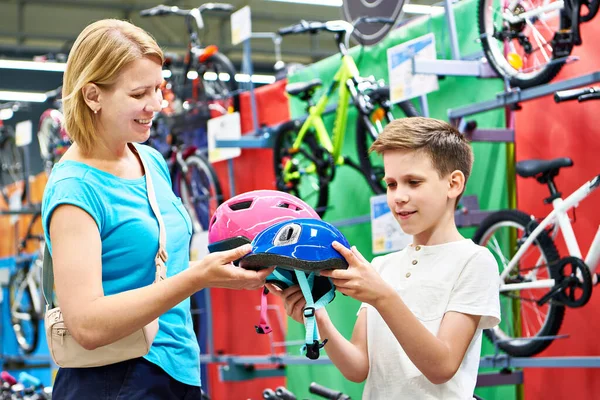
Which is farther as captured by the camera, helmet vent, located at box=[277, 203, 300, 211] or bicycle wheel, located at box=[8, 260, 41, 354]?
bicycle wheel, located at box=[8, 260, 41, 354]

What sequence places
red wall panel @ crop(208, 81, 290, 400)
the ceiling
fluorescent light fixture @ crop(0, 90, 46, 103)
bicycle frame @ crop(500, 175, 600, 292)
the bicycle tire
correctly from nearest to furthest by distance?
bicycle frame @ crop(500, 175, 600, 292), red wall panel @ crop(208, 81, 290, 400), the bicycle tire, the ceiling, fluorescent light fixture @ crop(0, 90, 46, 103)

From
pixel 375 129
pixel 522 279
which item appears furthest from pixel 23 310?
pixel 522 279

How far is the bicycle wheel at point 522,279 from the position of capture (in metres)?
3.85

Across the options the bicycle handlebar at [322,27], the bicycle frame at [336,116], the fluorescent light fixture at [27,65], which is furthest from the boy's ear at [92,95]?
the fluorescent light fixture at [27,65]

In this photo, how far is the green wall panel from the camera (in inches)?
174

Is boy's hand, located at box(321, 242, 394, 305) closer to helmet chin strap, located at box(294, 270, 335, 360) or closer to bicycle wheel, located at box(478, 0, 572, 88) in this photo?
helmet chin strap, located at box(294, 270, 335, 360)

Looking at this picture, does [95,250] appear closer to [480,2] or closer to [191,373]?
[191,373]

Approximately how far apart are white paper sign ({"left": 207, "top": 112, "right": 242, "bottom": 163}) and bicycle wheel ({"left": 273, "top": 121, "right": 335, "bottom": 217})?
0.98 feet

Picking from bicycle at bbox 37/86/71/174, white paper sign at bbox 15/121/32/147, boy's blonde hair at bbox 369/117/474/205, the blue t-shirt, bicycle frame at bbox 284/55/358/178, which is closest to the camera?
the blue t-shirt

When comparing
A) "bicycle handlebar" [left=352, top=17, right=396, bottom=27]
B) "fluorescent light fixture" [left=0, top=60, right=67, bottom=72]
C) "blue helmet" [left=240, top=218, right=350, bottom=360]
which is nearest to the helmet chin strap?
"blue helmet" [left=240, top=218, right=350, bottom=360]

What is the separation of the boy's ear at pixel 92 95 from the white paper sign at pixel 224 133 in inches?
144

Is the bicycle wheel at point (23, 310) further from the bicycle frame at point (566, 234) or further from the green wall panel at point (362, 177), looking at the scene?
the bicycle frame at point (566, 234)

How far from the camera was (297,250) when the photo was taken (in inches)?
65.8

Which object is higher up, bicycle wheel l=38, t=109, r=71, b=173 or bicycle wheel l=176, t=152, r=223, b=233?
bicycle wheel l=38, t=109, r=71, b=173
